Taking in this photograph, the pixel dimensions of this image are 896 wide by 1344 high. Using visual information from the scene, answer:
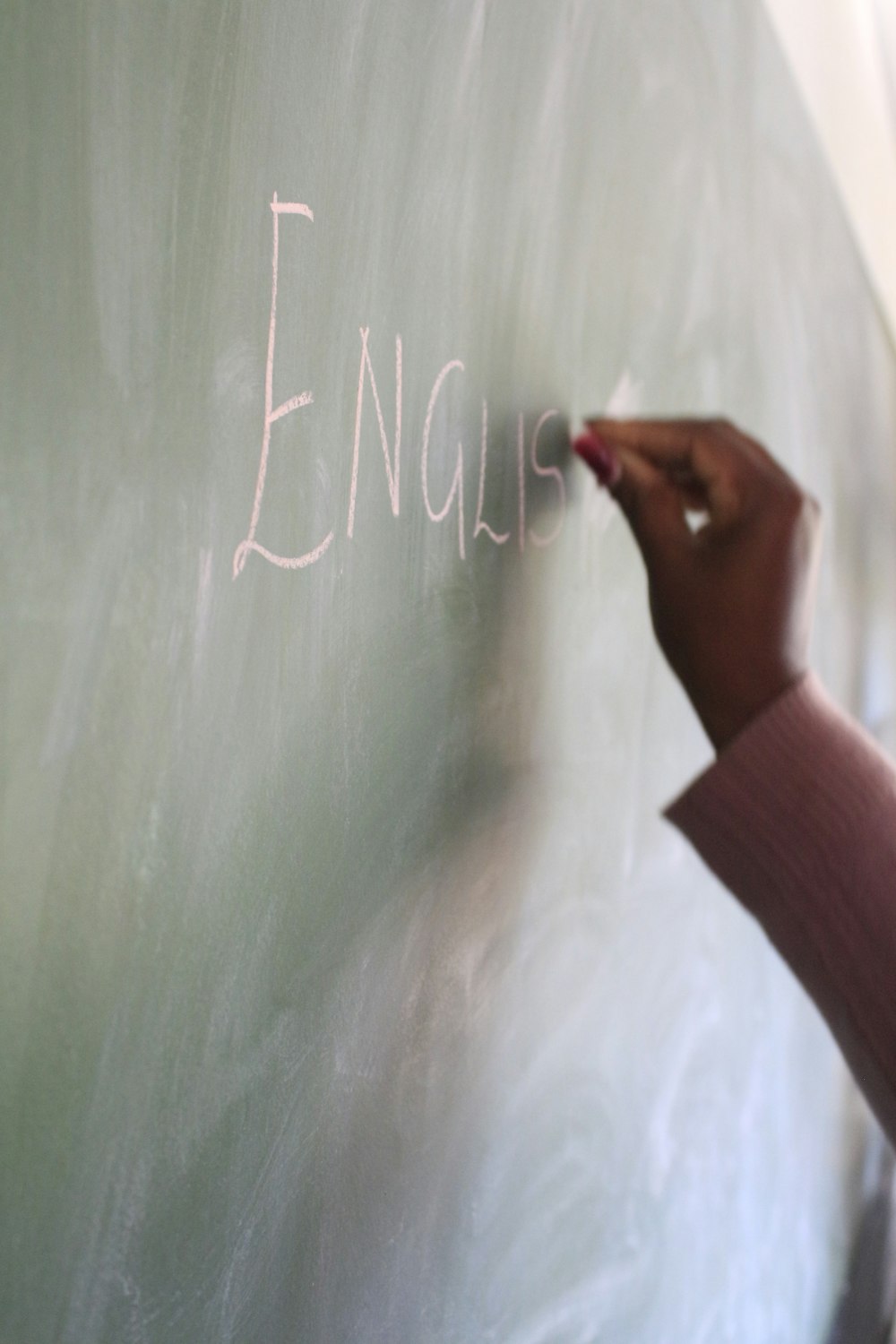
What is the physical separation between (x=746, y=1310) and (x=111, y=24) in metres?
0.90

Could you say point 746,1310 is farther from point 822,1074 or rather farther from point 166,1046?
point 166,1046

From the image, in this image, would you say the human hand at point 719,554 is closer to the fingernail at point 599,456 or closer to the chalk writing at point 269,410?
the fingernail at point 599,456

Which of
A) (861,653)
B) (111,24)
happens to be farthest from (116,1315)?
(861,653)

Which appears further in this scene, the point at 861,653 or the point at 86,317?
the point at 861,653

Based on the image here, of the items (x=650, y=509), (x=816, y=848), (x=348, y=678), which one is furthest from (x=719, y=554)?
(x=348, y=678)

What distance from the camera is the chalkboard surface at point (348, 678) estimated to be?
0.28m

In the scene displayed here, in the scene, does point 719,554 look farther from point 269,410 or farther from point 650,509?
point 269,410

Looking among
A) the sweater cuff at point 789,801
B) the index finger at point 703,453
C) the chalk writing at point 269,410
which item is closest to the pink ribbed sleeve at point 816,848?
the sweater cuff at point 789,801

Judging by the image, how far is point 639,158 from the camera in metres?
0.63

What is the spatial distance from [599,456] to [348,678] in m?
0.24

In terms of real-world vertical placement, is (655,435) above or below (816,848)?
above

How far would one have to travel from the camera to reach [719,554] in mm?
592

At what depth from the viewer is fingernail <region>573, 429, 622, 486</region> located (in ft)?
1.90

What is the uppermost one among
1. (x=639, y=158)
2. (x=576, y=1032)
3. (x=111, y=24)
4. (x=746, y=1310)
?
(x=639, y=158)
